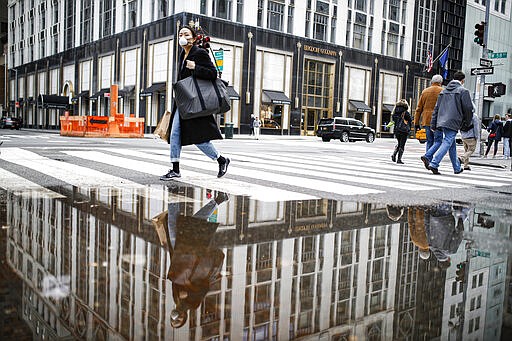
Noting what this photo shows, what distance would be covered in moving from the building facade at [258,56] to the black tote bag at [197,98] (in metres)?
28.3

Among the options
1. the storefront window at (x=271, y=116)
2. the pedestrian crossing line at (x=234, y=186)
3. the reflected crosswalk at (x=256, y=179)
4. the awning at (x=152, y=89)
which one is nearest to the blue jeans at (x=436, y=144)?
the reflected crosswalk at (x=256, y=179)

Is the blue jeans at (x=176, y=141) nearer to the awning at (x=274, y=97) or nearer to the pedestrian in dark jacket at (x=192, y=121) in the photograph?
the pedestrian in dark jacket at (x=192, y=121)

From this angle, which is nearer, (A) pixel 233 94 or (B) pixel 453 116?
(B) pixel 453 116

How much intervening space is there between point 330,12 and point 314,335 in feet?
155

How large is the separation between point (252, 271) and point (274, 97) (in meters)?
40.4

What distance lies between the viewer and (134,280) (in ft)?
8.66

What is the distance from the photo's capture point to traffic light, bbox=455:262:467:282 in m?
2.88

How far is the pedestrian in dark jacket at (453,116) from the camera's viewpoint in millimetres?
9359

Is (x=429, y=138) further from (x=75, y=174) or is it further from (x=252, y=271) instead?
(x=252, y=271)

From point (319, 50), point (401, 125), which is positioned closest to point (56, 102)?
point (319, 50)

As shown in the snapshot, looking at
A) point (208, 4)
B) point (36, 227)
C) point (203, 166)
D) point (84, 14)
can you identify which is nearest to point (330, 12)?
point (208, 4)

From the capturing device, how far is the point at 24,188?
5.47m

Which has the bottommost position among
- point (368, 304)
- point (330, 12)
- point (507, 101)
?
point (368, 304)

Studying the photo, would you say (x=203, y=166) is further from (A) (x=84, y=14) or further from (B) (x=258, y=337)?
(A) (x=84, y=14)
